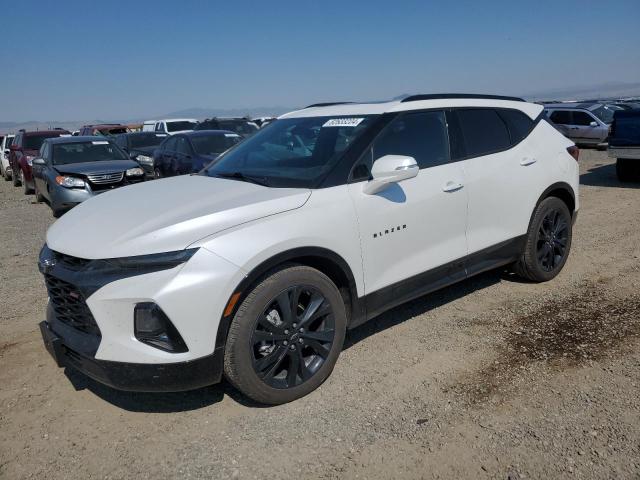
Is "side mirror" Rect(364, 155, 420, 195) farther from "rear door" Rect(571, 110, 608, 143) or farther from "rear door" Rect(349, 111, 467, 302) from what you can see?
"rear door" Rect(571, 110, 608, 143)

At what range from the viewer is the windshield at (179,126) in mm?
20750

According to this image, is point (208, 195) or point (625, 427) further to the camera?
point (208, 195)

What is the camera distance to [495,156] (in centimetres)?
432

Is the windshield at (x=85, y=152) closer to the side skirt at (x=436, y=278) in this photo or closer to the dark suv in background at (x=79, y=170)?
the dark suv in background at (x=79, y=170)

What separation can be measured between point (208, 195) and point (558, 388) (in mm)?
2470

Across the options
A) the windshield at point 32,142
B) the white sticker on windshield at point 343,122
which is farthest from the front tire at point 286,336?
the windshield at point 32,142

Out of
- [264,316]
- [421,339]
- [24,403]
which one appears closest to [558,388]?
[421,339]

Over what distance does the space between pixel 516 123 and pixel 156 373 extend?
3.69m

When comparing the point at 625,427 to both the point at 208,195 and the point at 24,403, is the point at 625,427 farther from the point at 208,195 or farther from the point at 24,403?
the point at 24,403

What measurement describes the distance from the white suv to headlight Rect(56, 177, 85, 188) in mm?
5687

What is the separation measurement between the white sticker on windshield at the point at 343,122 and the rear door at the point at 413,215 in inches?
9.1

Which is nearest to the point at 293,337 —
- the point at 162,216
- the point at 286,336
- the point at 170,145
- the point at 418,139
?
the point at 286,336

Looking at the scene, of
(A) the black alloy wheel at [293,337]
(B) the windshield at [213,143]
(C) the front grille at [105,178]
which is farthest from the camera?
(B) the windshield at [213,143]

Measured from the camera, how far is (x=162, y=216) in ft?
9.77
